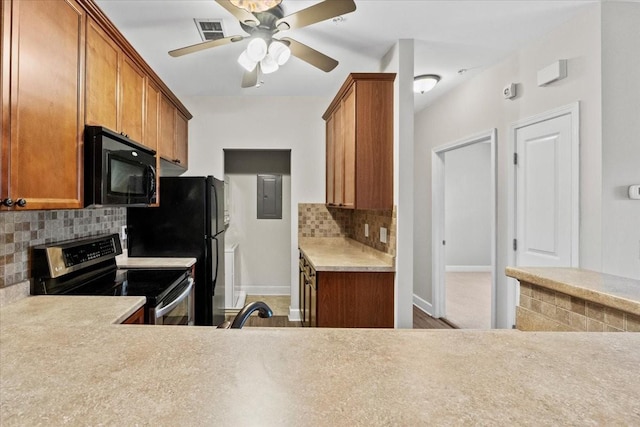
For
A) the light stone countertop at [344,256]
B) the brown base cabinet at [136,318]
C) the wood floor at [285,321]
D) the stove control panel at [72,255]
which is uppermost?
the stove control panel at [72,255]

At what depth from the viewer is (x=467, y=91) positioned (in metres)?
3.39

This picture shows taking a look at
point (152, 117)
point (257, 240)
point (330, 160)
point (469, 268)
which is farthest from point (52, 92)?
point (469, 268)

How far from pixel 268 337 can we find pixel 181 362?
208 mm

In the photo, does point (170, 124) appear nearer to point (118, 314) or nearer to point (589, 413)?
point (118, 314)

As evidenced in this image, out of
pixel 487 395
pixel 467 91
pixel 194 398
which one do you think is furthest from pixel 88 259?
pixel 467 91

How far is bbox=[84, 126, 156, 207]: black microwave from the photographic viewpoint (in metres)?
1.69

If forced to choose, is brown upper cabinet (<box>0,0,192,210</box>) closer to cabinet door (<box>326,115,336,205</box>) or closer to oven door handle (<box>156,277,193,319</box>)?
oven door handle (<box>156,277,193,319</box>)

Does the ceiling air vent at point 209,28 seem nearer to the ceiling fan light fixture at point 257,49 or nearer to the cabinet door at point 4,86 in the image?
the ceiling fan light fixture at point 257,49

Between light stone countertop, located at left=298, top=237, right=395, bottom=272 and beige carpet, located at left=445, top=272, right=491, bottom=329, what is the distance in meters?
1.42

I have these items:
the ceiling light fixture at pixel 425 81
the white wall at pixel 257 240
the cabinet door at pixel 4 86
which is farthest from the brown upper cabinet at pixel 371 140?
the white wall at pixel 257 240

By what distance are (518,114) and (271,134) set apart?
2.53 meters

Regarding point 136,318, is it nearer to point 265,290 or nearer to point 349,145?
point 349,145

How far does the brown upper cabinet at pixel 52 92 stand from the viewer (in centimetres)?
Answer: 122

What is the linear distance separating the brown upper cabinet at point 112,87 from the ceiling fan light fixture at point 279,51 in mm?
957
